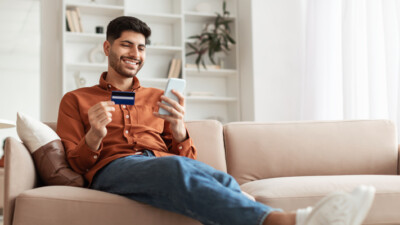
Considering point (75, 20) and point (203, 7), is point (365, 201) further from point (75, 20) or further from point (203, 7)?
point (203, 7)

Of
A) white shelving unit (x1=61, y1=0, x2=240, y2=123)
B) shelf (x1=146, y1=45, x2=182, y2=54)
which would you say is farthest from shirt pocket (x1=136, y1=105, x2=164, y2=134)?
shelf (x1=146, y1=45, x2=182, y2=54)

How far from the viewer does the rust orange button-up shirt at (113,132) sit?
1.91 m

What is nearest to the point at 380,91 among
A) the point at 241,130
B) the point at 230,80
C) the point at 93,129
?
the point at 241,130

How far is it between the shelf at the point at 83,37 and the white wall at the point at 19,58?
68cm

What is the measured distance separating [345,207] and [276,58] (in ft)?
11.0

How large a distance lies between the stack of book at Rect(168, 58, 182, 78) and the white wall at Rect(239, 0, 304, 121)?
741 mm

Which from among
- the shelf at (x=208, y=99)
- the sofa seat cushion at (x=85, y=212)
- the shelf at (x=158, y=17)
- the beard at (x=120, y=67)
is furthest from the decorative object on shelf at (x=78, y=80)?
the sofa seat cushion at (x=85, y=212)

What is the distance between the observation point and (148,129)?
2057 millimetres

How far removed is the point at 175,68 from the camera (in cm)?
474

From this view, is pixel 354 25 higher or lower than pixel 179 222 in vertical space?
higher

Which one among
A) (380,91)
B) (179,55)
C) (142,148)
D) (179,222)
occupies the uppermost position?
(179,55)

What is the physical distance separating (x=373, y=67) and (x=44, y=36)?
117 inches

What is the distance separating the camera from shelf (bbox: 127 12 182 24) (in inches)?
183

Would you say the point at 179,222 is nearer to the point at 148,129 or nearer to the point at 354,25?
the point at 148,129
